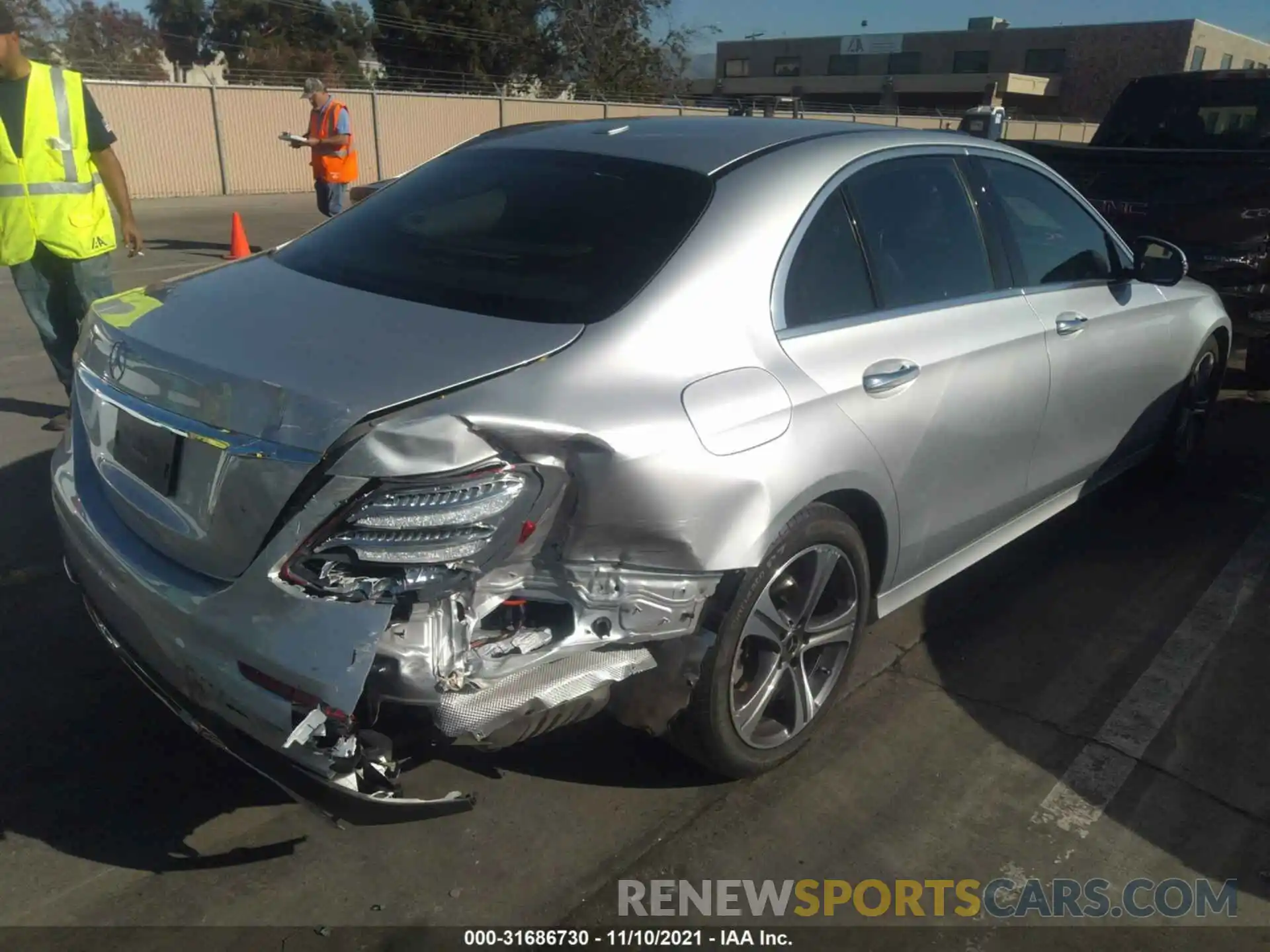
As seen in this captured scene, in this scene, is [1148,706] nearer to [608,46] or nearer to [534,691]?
[534,691]

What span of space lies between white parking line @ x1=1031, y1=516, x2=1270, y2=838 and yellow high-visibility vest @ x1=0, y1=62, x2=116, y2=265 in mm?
4819

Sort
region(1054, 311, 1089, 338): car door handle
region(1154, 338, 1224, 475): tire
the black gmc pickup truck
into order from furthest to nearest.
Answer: the black gmc pickup truck, region(1154, 338, 1224, 475): tire, region(1054, 311, 1089, 338): car door handle

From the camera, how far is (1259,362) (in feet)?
22.7

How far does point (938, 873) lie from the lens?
2.69m

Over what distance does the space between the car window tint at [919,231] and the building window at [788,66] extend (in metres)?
63.3

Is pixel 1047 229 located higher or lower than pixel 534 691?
higher

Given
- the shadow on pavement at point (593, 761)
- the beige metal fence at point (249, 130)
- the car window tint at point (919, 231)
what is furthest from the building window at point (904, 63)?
the shadow on pavement at point (593, 761)

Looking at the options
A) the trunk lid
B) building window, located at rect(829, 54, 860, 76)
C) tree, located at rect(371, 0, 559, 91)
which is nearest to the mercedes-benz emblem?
the trunk lid

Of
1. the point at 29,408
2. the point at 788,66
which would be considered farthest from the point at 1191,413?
the point at 788,66

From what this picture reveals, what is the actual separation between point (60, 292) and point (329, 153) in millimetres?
6130

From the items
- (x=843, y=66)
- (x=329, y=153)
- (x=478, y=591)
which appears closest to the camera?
(x=478, y=591)

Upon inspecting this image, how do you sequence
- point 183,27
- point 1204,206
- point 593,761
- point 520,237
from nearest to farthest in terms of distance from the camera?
point 520,237 < point 593,761 < point 1204,206 < point 183,27

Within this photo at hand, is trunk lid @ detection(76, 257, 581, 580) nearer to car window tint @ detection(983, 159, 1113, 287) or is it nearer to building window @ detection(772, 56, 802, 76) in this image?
car window tint @ detection(983, 159, 1113, 287)

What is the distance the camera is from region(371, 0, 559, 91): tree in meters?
42.5
